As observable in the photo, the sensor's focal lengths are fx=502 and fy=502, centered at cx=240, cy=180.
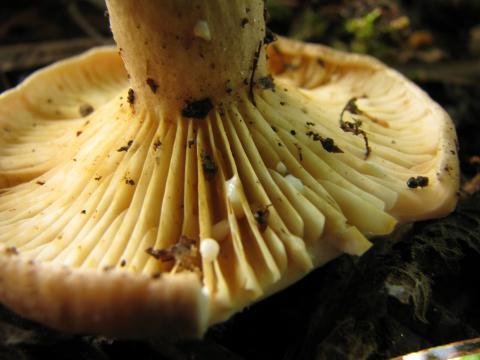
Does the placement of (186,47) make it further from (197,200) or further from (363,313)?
(363,313)

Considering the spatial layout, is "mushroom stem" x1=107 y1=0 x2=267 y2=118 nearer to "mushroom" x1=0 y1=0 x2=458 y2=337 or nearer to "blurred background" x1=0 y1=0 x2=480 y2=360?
"mushroom" x1=0 y1=0 x2=458 y2=337

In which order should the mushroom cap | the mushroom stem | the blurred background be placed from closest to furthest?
the mushroom cap
the mushroom stem
the blurred background

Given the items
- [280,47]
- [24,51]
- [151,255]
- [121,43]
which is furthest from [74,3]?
[151,255]

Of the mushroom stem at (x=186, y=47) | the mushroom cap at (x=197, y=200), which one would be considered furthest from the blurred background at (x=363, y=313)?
the mushroom stem at (x=186, y=47)

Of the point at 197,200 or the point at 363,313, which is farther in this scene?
the point at 363,313

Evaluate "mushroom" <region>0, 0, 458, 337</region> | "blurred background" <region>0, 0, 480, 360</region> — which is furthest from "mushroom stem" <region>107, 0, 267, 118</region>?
"blurred background" <region>0, 0, 480, 360</region>

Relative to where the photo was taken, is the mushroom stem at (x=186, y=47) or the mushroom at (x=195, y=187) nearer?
the mushroom at (x=195, y=187)

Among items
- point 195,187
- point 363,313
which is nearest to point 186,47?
point 195,187

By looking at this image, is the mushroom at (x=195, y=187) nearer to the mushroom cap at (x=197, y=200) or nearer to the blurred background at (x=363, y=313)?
the mushroom cap at (x=197, y=200)
